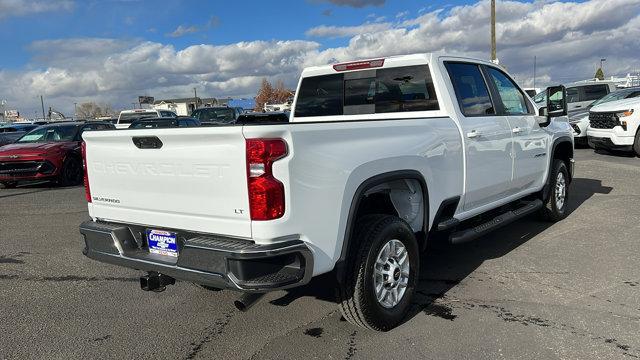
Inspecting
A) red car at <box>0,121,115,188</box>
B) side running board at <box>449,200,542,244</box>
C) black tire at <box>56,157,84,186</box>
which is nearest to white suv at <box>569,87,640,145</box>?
side running board at <box>449,200,542,244</box>

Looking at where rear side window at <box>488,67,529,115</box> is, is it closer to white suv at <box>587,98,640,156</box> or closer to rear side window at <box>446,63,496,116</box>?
rear side window at <box>446,63,496,116</box>

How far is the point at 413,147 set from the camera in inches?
150

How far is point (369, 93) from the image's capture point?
5027mm

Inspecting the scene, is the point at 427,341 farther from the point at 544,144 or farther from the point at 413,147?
the point at 544,144

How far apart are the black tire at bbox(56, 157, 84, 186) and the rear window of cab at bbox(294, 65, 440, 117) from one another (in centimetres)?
841

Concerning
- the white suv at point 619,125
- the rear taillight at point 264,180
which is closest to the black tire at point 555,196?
the rear taillight at point 264,180

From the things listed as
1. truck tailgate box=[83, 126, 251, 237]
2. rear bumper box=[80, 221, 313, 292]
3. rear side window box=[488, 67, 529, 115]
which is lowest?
rear bumper box=[80, 221, 313, 292]

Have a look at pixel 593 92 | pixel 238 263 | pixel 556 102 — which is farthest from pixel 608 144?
pixel 238 263

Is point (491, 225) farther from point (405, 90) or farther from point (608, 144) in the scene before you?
point (608, 144)

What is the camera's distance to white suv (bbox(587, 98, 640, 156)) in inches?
483

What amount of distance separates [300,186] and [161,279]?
4.60 ft

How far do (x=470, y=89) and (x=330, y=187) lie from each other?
244 cm

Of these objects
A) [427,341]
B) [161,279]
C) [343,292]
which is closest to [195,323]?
[161,279]

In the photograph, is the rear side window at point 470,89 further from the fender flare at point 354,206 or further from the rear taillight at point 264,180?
the rear taillight at point 264,180
